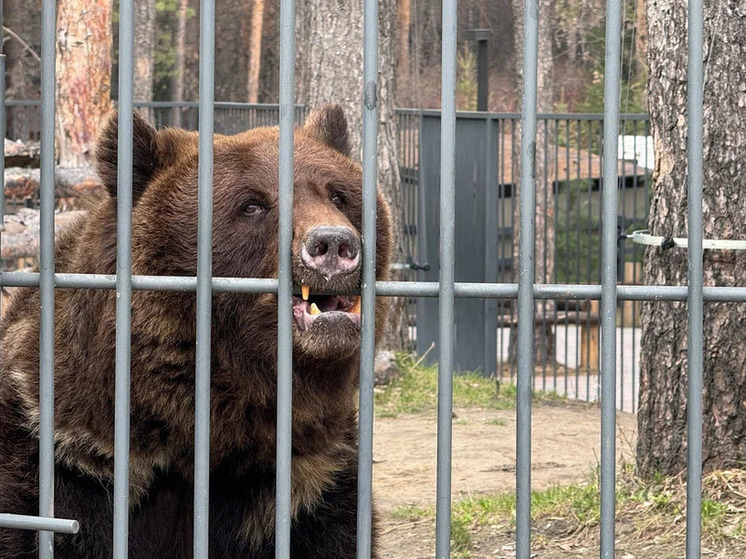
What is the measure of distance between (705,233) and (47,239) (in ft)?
10.3

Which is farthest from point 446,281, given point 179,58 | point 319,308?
point 179,58

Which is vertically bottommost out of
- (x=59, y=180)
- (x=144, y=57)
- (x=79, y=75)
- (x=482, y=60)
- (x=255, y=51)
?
(x=59, y=180)

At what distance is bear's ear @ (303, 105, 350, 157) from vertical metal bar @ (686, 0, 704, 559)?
217 centimetres

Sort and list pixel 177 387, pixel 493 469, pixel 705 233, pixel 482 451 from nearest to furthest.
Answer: pixel 177 387 → pixel 705 233 → pixel 493 469 → pixel 482 451

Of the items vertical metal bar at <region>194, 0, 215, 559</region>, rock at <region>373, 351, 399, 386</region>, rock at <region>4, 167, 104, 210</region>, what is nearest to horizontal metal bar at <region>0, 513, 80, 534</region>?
vertical metal bar at <region>194, 0, 215, 559</region>

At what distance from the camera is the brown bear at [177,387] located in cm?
363

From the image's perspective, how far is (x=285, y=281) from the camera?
8.13 feet

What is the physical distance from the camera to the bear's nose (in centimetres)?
292

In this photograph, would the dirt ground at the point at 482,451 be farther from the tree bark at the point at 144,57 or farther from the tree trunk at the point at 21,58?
the tree bark at the point at 144,57

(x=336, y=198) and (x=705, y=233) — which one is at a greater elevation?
(x=336, y=198)

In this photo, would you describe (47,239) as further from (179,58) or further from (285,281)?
(179,58)

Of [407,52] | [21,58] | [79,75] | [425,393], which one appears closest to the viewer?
[425,393]

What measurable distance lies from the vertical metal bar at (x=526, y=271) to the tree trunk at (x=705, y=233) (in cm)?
252

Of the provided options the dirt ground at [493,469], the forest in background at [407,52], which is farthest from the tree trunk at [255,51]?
the dirt ground at [493,469]
